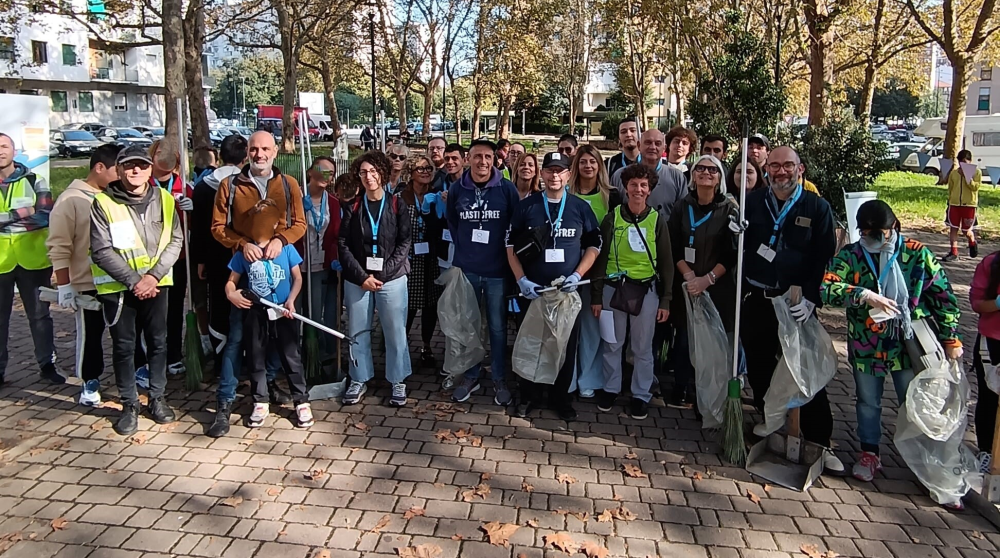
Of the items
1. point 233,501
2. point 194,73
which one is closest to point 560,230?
point 233,501

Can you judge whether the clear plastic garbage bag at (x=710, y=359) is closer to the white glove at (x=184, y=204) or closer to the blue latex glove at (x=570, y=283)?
the blue latex glove at (x=570, y=283)

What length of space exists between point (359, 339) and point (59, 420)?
82.8 inches

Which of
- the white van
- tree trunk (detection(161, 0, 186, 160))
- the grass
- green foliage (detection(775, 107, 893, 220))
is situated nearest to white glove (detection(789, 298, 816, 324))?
green foliage (detection(775, 107, 893, 220))

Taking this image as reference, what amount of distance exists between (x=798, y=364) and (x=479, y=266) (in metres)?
2.24

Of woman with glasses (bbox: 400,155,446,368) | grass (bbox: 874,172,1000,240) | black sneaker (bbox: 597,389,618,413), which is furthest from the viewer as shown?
grass (bbox: 874,172,1000,240)

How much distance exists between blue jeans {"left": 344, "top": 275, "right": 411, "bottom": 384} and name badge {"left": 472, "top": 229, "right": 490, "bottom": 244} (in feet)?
1.96

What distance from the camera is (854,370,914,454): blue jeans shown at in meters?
4.21

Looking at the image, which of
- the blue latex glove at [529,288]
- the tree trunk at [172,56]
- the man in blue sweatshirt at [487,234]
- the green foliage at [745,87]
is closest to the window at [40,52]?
the tree trunk at [172,56]

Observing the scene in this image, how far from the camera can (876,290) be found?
4035 mm

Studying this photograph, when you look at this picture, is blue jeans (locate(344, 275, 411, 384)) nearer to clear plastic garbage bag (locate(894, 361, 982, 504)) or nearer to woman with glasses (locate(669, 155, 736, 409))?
woman with glasses (locate(669, 155, 736, 409))

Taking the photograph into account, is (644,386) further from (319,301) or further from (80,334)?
(80,334)

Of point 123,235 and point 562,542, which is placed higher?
point 123,235

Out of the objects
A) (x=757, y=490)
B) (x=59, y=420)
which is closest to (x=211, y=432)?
(x=59, y=420)

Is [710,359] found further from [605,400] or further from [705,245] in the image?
[605,400]
